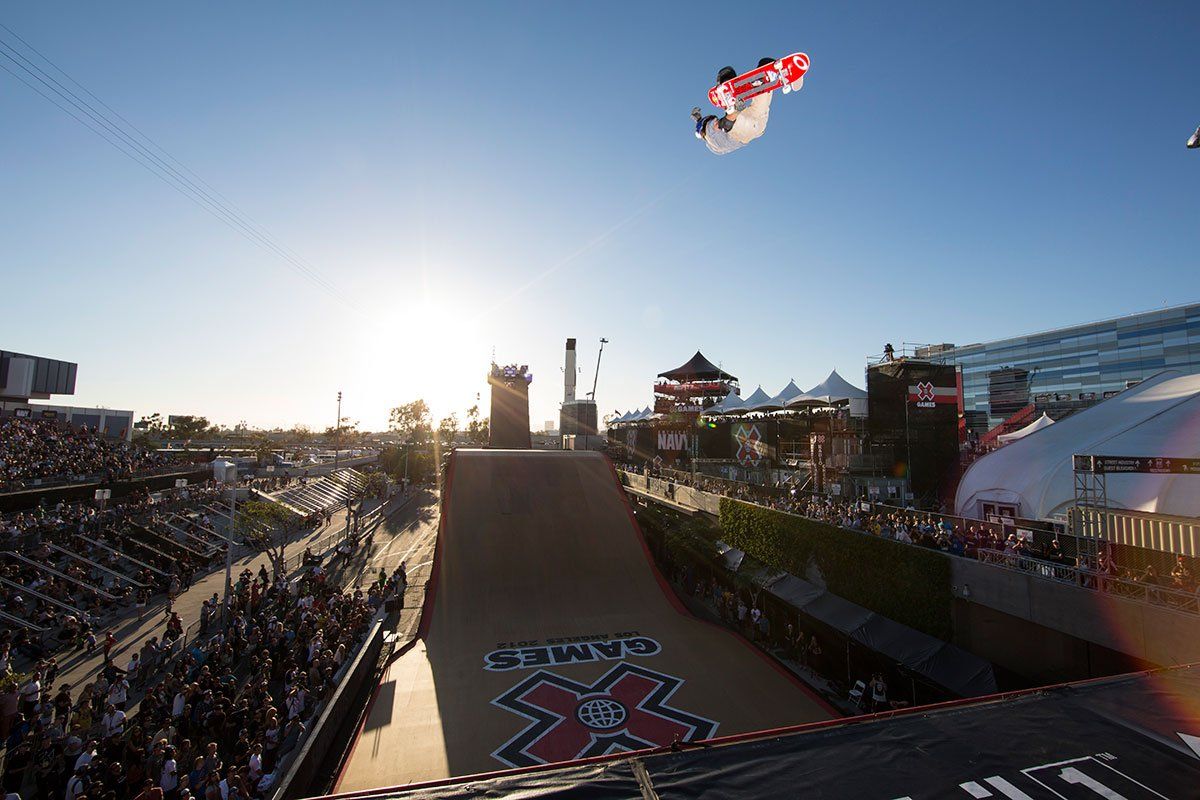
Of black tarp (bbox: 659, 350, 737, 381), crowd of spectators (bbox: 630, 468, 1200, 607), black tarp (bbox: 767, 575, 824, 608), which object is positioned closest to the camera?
crowd of spectators (bbox: 630, 468, 1200, 607)

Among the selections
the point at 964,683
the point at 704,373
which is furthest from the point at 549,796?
the point at 704,373

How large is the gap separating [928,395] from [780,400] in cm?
1303

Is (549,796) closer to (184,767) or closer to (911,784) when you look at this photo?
(911,784)

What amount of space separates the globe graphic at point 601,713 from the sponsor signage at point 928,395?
23.6 metres

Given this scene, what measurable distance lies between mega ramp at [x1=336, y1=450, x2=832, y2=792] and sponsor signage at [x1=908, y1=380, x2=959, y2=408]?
54.9 feet

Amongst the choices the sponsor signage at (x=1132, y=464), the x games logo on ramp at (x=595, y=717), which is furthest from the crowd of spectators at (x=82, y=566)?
the sponsor signage at (x=1132, y=464)

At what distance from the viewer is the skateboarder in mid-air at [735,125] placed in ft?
29.3

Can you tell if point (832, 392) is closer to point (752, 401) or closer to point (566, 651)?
point (752, 401)

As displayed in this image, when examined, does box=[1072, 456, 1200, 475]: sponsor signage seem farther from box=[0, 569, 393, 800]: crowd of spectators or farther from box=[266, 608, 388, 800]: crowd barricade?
box=[0, 569, 393, 800]: crowd of spectators

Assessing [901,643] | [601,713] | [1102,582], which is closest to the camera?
[1102,582]

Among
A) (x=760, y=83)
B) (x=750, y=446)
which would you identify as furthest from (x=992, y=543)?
(x=750, y=446)

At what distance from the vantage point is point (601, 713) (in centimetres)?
1110

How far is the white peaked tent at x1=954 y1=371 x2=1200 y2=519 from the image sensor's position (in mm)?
16297

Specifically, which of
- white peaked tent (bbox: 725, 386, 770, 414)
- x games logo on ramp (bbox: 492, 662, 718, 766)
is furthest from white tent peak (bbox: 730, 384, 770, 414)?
x games logo on ramp (bbox: 492, 662, 718, 766)
